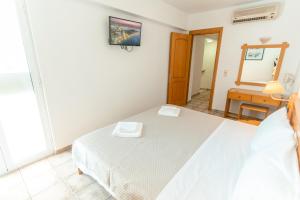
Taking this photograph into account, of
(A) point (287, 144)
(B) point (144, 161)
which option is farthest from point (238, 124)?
(B) point (144, 161)

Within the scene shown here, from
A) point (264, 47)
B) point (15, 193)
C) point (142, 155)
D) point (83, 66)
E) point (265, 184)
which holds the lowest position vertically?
point (15, 193)

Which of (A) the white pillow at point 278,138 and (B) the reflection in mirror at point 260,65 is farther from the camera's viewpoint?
(B) the reflection in mirror at point 260,65

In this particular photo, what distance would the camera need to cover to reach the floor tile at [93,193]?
→ 1.47 m

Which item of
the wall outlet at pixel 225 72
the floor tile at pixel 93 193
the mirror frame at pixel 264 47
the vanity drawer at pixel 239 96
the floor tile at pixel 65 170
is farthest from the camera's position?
the wall outlet at pixel 225 72

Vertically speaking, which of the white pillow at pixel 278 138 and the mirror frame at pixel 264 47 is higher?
the mirror frame at pixel 264 47

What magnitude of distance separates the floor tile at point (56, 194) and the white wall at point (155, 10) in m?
2.33

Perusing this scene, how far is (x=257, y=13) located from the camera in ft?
9.47

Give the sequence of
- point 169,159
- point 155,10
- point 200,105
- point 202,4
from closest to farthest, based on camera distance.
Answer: point 169,159, point 155,10, point 202,4, point 200,105

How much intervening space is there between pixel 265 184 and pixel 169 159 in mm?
660

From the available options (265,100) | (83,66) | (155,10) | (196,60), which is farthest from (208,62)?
(83,66)

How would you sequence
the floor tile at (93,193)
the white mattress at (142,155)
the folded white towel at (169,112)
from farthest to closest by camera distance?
1. the folded white towel at (169,112)
2. the floor tile at (93,193)
3. the white mattress at (142,155)

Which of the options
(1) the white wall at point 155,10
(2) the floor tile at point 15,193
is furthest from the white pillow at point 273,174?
(1) the white wall at point 155,10

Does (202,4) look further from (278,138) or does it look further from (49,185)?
(49,185)

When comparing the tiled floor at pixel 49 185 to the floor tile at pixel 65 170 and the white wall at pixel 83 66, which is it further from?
the white wall at pixel 83 66
